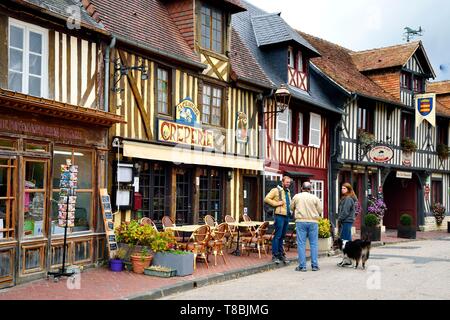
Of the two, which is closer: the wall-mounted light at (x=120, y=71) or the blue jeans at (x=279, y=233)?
the wall-mounted light at (x=120, y=71)

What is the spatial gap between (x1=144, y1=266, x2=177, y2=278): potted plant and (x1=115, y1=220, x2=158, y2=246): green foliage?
0.50m

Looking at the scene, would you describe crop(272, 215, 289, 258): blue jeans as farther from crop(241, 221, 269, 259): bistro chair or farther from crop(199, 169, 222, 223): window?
crop(199, 169, 222, 223): window

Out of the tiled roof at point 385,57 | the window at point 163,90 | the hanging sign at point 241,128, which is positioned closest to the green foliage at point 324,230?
the hanging sign at point 241,128

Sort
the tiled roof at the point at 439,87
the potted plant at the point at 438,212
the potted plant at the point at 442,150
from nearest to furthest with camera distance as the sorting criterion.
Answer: the potted plant at the point at 438,212
the potted plant at the point at 442,150
the tiled roof at the point at 439,87

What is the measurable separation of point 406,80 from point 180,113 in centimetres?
1438

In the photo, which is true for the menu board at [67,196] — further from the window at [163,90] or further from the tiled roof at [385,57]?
the tiled roof at [385,57]

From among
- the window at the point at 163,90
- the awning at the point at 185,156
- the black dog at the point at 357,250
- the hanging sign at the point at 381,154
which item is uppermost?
the window at the point at 163,90

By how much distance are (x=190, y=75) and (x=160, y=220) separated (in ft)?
11.8

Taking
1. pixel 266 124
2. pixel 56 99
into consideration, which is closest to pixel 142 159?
pixel 56 99

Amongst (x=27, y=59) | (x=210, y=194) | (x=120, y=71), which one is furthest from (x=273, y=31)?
(x=27, y=59)

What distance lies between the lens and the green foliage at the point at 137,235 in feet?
32.1

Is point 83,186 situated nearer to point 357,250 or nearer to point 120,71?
point 120,71

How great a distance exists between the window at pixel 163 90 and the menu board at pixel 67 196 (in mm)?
3782
